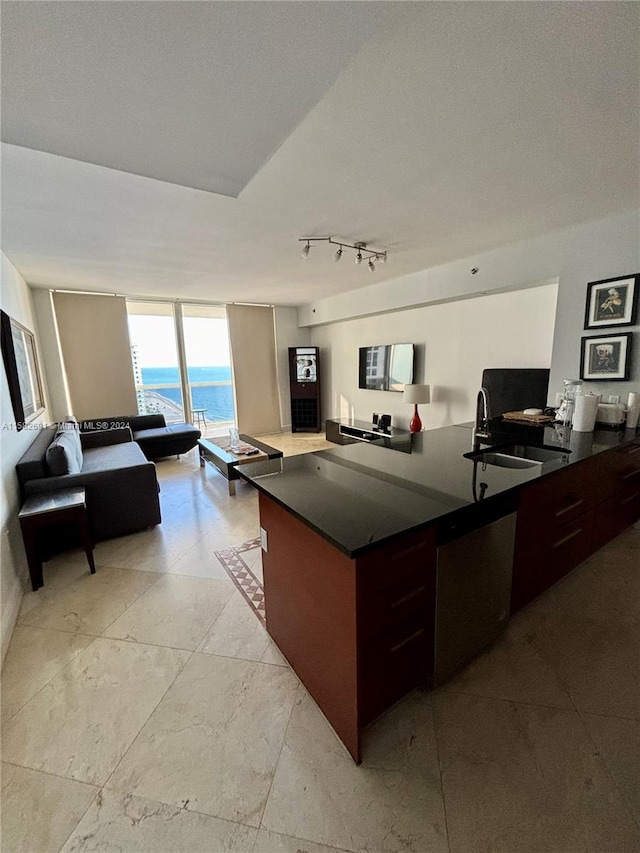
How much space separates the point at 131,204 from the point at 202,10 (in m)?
1.60

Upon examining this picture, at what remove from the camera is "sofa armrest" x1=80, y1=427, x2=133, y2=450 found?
4074 millimetres

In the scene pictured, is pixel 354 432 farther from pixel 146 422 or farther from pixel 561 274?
pixel 146 422

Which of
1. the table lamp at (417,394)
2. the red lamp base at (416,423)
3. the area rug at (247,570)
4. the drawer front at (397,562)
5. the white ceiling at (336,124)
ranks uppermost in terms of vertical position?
the white ceiling at (336,124)

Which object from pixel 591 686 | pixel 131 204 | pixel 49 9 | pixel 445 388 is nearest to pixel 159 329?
pixel 131 204

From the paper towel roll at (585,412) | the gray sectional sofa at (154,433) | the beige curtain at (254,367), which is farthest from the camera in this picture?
the beige curtain at (254,367)

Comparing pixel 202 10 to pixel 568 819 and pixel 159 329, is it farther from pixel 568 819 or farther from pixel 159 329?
pixel 159 329

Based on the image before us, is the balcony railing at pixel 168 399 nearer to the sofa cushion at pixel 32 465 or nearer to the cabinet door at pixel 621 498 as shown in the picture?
the sofa cushion at pixel 32 465

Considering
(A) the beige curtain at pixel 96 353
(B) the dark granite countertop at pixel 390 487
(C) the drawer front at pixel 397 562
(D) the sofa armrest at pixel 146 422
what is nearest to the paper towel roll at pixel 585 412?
(B) the dark granite countertop at pixel 390 487

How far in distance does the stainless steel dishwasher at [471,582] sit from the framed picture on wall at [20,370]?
321 cm

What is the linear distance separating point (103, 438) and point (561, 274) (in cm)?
522

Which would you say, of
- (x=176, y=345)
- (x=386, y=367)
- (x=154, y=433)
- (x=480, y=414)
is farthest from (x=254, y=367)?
(x=480, y=414)

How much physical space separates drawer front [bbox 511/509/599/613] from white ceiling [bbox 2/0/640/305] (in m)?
1.91

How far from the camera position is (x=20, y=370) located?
112 inches

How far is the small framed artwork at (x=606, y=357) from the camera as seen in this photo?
2.50 meters
